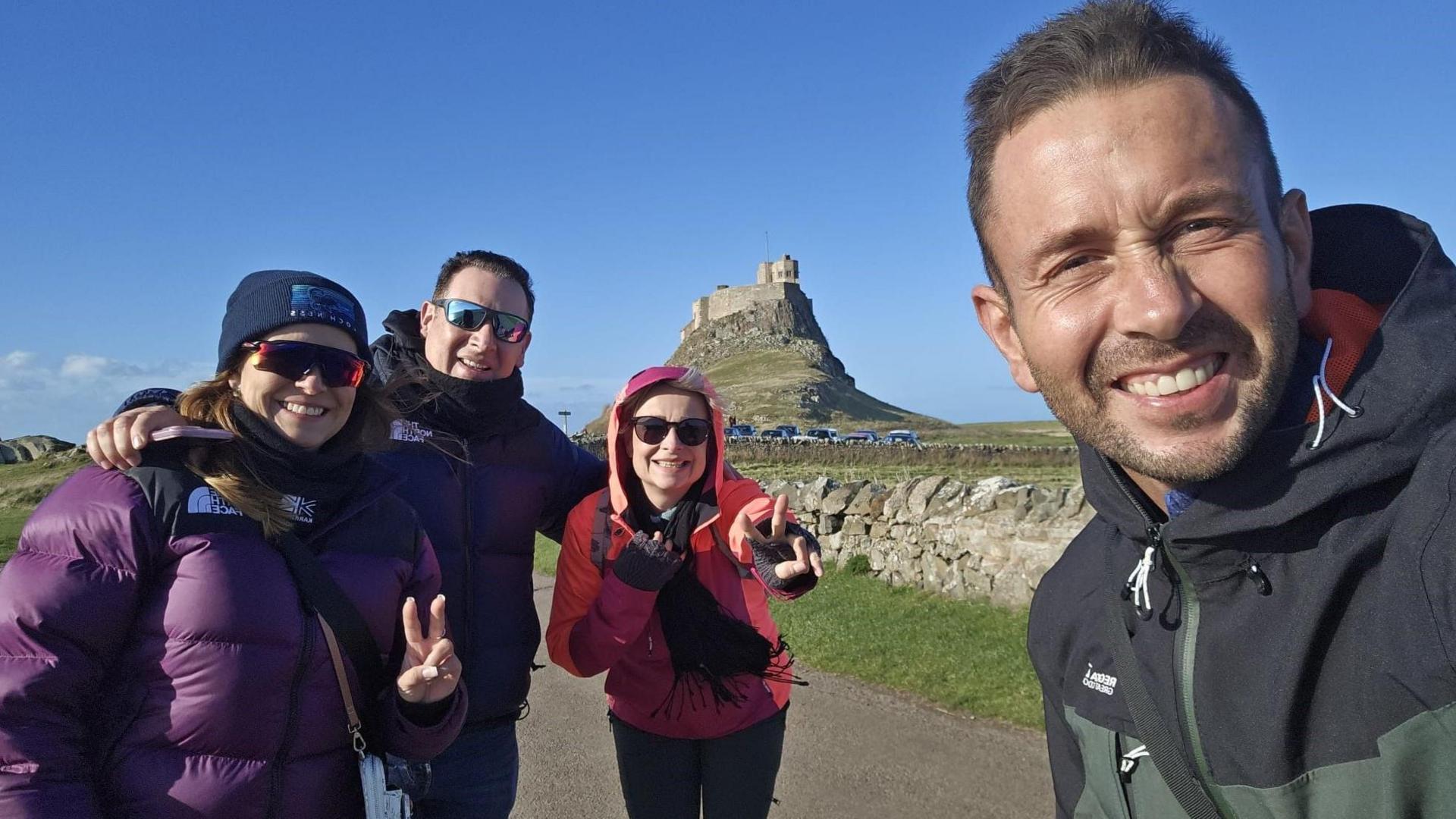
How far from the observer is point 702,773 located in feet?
11.0

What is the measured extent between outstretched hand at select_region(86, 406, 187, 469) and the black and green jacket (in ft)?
7.84

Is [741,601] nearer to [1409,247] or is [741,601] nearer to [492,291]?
[492,291]

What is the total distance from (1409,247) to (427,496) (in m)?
2.94

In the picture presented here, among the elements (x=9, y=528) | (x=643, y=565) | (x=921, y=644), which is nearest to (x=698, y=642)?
(x=643, y=565)

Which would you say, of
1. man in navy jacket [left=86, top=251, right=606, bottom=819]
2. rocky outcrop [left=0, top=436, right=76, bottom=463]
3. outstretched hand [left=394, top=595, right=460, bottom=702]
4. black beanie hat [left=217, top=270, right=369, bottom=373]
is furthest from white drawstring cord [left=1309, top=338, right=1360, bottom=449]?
rocky outcrop [left=0, top=436, right=76, bottom=463]

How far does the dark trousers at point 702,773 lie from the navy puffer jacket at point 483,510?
560 millimetres

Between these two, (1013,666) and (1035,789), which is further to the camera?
(1013,666)

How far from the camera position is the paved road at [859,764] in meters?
4.61

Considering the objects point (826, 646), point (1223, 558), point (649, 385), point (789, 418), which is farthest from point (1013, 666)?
point (789, 418)

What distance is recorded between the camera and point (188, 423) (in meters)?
2.35

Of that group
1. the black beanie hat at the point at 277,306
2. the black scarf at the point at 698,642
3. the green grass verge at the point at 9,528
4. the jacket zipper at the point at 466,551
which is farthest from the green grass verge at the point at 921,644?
the green grass verge at the point at 9,528

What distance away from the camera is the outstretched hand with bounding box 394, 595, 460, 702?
2359 millimetres

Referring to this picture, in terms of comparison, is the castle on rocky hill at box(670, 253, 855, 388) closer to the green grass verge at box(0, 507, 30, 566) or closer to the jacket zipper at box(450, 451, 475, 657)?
the green grass verge at box(0, 507, 30, 566)

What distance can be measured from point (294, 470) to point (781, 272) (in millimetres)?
133349
